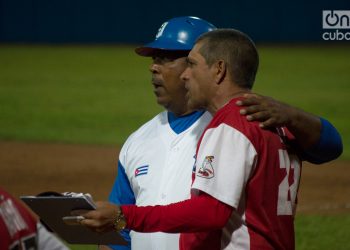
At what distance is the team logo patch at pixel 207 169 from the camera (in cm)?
280

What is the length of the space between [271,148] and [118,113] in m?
13.2

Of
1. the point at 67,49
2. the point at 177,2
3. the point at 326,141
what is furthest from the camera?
the point at 67,49

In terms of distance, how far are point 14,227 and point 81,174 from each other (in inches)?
323

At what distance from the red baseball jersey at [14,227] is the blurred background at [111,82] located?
16.4 feet

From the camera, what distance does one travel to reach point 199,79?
301 cm

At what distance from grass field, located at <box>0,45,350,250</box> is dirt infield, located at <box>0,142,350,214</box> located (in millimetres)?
599

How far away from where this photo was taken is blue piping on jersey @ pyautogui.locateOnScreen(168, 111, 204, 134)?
3.85 metres

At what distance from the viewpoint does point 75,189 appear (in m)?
9.39

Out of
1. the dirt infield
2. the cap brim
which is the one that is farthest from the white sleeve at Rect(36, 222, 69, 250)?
the dirt infield

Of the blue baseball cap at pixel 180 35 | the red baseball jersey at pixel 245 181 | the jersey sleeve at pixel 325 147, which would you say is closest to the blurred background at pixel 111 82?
the blue baseball cap at pixel 180 35

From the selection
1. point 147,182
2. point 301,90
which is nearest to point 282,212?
point 147,182

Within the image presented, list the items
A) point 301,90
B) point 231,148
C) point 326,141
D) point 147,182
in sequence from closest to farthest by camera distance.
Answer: point 231,148, point 326,141, point 147,182, point 301,90

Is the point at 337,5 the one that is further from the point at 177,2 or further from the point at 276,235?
the point at 276,235

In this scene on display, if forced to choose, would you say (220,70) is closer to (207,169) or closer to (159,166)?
(207,169)
